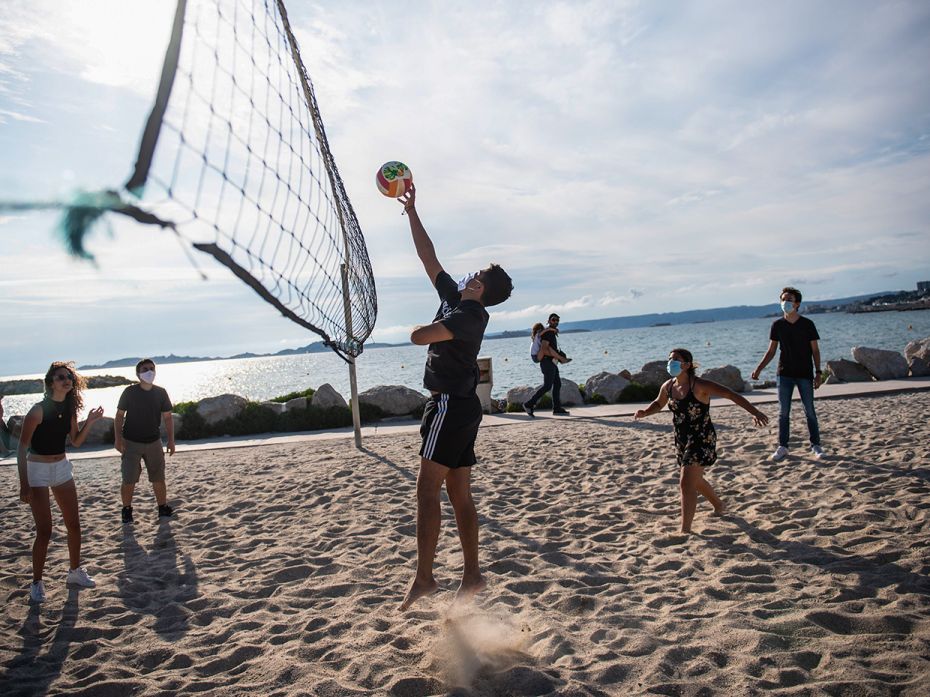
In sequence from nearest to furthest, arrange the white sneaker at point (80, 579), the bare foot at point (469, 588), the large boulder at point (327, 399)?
the bare foot at point (469, 588) < the white sneaker at point (80, 579) < the large boulder at point (327, 399)

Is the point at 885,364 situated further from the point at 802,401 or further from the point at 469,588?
the point at 469,588

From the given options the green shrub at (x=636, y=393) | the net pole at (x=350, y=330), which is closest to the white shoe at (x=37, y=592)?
the net pole at (x=350, y=330)

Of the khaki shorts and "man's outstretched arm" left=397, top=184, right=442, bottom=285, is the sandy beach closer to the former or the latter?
the khaki shorts

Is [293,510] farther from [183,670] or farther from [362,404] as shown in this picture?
[362,404]

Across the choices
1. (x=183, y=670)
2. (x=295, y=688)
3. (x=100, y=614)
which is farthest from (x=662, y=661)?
(x=100, y=614)

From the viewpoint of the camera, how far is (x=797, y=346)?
612 cm

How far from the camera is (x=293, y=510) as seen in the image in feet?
18.4

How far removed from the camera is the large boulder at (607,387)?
12773mm

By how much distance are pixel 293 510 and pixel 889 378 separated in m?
13.2

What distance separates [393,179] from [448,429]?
1661 mm

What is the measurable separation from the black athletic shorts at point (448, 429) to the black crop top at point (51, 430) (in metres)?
2.45

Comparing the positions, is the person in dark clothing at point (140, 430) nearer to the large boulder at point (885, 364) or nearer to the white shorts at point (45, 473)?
the white shorts at point (45, 473)

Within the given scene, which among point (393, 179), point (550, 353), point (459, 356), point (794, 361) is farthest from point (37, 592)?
point (550, 353)

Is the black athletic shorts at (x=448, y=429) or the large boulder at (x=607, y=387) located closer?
the black athletic shorts at (x=448, y=429)
